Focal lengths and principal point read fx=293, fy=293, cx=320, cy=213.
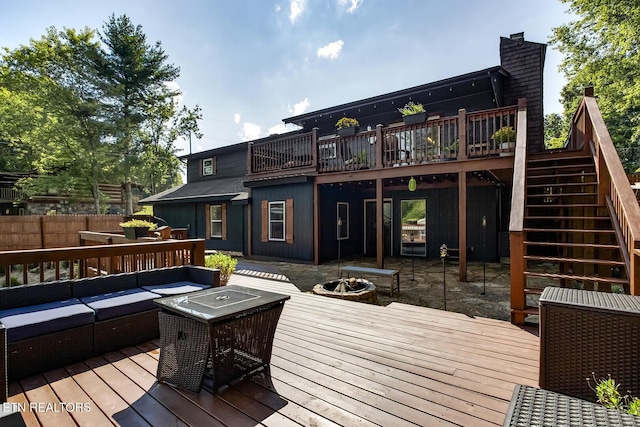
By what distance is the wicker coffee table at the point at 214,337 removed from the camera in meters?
2.03

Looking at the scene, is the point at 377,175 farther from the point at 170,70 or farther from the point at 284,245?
the point at 170,70

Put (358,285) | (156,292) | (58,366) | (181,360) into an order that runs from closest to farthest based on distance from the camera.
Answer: (181,360) → (58,366) → (156,292) → (358,285)

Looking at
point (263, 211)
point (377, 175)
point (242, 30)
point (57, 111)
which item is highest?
point (242, 30)

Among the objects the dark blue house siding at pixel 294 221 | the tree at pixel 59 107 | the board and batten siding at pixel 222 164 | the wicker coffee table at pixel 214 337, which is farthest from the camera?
the tree at pixel 59 107

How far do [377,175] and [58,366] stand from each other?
6.70 metres

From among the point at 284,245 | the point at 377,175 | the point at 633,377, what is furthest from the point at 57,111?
the point at 633,377

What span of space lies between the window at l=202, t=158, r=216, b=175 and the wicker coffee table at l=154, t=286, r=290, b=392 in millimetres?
13057

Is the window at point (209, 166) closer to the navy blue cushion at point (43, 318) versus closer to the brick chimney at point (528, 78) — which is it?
the brick chimney at point (528, 78)

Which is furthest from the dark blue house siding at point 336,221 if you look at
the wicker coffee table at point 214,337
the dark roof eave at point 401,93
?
the wicker coffee table at point 214,337

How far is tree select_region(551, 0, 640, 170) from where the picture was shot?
8.96 meters

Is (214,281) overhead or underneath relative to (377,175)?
underneath

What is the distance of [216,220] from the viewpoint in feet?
39.6

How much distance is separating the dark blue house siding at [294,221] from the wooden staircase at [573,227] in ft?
17.7

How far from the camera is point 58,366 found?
244cm
